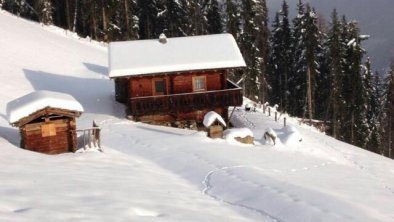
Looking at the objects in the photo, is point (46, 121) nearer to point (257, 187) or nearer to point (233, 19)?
point (257, 187)

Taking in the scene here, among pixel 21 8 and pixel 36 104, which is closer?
pixel 36 104

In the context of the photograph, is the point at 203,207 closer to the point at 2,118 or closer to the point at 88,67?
the point at 2,118

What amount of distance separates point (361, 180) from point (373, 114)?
4947 centimetres

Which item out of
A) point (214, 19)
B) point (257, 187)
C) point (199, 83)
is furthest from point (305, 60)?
point (257, 187)

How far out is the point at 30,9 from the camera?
62.5 m

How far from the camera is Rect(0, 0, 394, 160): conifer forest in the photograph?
52.9m

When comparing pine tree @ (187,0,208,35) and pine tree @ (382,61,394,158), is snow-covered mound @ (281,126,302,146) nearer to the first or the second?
pine tree @ (382,61,394,158)

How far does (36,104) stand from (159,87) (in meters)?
13.0

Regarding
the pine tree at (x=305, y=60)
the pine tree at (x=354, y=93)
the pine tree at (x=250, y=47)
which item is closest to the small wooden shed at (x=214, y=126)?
the pine tree at (x=305, y=60)

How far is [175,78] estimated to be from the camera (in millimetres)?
30328

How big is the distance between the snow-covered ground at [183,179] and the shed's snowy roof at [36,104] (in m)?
1.18

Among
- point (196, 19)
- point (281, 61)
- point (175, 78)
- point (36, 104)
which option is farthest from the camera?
point (281, 61)

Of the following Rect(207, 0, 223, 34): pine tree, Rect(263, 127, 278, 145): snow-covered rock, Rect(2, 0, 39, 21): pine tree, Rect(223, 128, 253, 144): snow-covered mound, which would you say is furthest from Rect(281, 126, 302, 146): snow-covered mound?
Rect(2, 0, 39, 21): pine tree

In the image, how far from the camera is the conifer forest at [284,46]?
52875 mm
